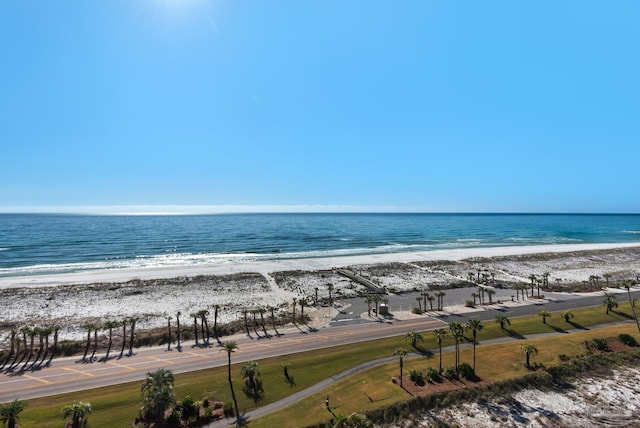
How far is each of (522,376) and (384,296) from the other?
34.7 metres

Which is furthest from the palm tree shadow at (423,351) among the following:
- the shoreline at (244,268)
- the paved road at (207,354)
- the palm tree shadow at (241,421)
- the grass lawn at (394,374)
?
the shoreline at (244,268)

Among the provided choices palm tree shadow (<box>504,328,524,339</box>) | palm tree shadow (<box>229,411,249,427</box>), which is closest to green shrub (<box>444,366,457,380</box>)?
palm tree shadow (<box>504,328,524,339</box>)

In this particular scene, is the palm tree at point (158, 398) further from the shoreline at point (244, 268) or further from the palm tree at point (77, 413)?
the shoreline at point (244, 268)

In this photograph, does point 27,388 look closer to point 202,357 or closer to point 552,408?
point 202,357

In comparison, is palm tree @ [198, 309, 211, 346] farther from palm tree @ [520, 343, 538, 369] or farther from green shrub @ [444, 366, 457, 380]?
palm tree @ [520, 343, 538, 369]

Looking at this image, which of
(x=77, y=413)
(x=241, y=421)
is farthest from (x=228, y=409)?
(x=77, y=413)

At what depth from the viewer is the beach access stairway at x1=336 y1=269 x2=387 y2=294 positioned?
236 ft

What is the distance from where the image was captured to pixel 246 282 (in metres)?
78.1

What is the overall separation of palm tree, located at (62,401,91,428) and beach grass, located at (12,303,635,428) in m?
0.76

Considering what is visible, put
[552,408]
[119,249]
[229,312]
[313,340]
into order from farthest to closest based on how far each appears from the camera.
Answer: [119,249] → [229,312] → [313,340] → [552,408]

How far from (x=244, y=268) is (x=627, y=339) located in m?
84.5

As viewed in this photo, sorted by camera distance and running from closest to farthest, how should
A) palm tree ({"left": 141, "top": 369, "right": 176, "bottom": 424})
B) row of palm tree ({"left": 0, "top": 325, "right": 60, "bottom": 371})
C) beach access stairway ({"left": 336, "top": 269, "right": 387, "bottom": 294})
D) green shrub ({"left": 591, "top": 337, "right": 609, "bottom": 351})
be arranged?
palm tree ({"left": 141, "top": 369, "right": 176, "bottom": 424}) < row of palm tree ({"left": 0, "top": 325, "right": 60, "bottom": 371}) < green shrub ({"left": 591, "top": 337, "right": 609, "bottom": 351}) < beach access stairway ({"left": 336, "top": 269, "right": 387, "bottom": 294})

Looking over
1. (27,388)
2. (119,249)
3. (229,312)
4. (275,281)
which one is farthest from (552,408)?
(119,249)

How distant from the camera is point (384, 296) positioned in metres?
67.9
